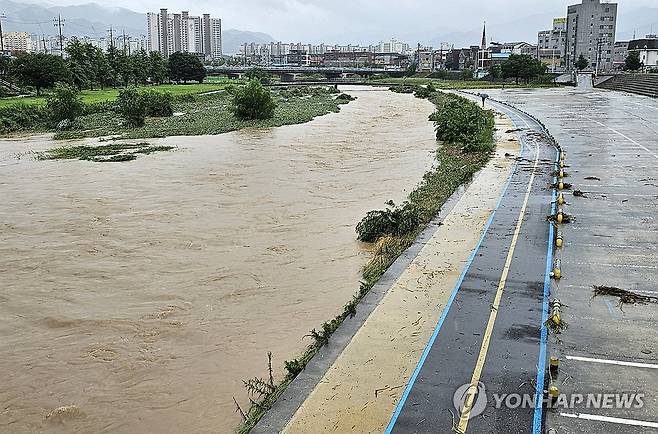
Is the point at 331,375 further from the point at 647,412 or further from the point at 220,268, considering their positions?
the point at 220,268

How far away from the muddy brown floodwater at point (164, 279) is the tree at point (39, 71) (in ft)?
135

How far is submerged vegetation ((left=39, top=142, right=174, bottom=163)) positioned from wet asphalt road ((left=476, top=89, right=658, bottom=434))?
20.0 m

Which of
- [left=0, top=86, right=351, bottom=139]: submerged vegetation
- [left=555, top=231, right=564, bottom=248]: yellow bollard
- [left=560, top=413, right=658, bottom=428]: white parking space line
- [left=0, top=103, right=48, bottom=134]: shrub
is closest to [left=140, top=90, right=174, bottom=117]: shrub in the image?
[left=0, top=86, right=351, bottom=139]: submerged vegetation

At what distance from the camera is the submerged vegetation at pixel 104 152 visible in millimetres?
29109

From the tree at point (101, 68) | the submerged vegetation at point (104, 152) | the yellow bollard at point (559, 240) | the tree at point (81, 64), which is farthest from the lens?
the tree at point (101, 68)

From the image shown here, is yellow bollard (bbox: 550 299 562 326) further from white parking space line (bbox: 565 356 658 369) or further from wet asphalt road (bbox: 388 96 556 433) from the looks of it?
white parking space line (bbox: 565 356 658 369)

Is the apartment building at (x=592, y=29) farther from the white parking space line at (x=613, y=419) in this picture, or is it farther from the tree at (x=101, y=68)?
the white parking space line at (x=613, y=419)

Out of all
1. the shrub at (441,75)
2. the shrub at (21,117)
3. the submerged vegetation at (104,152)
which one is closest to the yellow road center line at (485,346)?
the submerged vegetation at (104,152)

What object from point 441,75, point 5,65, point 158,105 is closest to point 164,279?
point 158,105

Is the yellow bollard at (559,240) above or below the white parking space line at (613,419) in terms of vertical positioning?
above

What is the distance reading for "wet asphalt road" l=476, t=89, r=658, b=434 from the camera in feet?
25.0

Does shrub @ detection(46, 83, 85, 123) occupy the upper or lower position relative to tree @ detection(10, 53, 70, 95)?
lower

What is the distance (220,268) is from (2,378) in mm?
5391

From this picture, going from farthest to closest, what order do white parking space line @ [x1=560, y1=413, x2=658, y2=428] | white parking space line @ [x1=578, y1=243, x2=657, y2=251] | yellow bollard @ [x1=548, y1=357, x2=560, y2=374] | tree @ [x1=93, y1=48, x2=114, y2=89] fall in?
tree @ [x1=93, y1=48, x2=114, y2=89]
white parking space line @ [x1=578, y1=243, x2=657, y2=251]
yellow bollard @ [x1=548, y1=357, x2=560, y2=374]
white parking space line @ [x1=560, y1=413, x2=658, y2=428]
